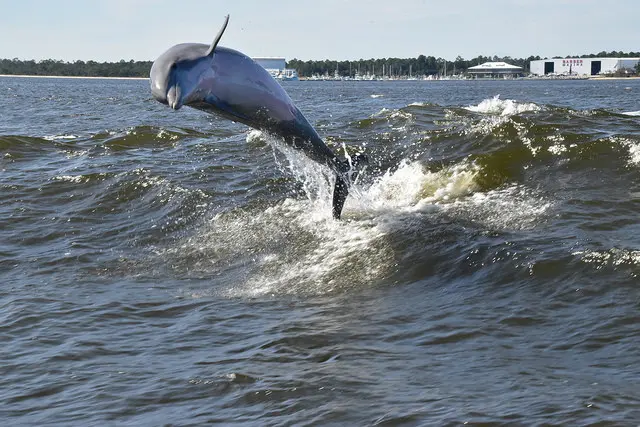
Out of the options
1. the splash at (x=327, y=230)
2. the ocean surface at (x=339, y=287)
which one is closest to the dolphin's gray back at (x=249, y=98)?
the splash at (x=327, y=230)

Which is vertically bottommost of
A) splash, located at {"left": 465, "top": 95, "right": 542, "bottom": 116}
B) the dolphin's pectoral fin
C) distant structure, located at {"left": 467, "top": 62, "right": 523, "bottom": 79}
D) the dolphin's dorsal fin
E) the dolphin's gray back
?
the dolphin's pectoral fin

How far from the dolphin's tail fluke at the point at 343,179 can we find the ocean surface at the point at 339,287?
12.8 inches

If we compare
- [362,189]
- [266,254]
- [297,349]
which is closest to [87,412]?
[297,349]

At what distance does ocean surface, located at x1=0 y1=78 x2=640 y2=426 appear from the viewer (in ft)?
20.9

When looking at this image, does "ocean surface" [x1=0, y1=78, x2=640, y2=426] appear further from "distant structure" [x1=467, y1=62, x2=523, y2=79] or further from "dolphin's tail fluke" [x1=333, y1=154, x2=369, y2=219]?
"distant structure" [x1=467, y1=62, x2=523, y2=79]

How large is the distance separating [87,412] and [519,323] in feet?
12.2

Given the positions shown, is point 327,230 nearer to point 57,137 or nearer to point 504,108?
point 504,108

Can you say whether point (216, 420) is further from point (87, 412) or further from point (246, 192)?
point (246, 192)

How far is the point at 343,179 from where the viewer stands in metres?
10.9

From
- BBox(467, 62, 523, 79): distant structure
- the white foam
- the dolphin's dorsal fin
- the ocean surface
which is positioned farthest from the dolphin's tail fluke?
BBox(467, 62, 523, 79): distant structure

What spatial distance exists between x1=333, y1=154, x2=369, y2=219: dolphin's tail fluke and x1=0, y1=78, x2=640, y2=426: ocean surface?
32 centimetres

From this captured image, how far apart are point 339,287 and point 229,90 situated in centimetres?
261

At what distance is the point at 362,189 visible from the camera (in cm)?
1360

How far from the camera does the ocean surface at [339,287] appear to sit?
20.9ft
